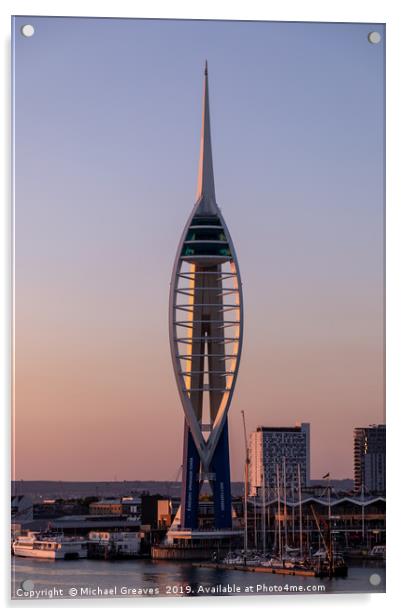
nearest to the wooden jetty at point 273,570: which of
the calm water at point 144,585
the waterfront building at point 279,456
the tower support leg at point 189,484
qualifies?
the waterfront building at point 279,456

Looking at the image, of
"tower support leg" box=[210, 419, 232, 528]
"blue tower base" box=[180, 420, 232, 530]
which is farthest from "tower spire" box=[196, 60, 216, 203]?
"tower support leg" box=[210, 419, 232, 528]

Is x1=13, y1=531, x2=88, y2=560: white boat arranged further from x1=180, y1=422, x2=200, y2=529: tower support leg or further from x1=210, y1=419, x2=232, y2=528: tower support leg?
x1=210, y1=419, x2=232, y2=528: tower support leg

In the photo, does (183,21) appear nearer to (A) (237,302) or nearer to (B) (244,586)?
(B) (244,586)

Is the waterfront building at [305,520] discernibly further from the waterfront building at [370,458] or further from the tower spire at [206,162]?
the tower spire at [206,162]

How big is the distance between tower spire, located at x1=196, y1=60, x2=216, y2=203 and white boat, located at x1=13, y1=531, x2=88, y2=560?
2810mm

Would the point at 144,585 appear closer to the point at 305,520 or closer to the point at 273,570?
the point at 273,570

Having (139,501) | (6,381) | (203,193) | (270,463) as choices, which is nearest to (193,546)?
(139,501)

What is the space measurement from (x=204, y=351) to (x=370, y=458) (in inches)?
208

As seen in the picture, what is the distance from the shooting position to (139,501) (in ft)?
63.0

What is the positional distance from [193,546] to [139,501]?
1.13 meters

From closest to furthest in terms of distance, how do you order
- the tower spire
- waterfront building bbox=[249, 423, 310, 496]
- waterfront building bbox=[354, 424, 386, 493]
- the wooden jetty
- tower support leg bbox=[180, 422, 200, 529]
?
waterfront building bbox=[354, 424, 386, 493], the tower spire, the wooden jetty, waterfront building bbox=[249, 423, 310, 496], tower support leg bbox=[180, 422, 200, 529]

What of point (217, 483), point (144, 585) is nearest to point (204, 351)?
point (217, 483)

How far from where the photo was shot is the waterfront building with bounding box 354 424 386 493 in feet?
35.2

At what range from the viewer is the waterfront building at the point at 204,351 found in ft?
48.0
